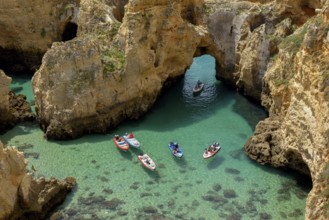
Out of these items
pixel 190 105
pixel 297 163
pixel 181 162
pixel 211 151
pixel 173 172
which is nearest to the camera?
pixel 297 163

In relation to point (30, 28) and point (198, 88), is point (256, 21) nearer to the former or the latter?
point (198, 88)

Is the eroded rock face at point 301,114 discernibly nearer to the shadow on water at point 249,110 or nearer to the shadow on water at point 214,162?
the shadow on water at point 249,110

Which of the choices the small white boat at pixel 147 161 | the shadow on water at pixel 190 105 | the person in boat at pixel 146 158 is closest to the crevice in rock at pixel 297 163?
the shadow on water at pixel 190 105

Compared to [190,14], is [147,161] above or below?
below

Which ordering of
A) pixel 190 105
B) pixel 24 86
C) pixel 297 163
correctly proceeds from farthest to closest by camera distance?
pixel 24 86 → pixel 190 105 → pixel 297 163

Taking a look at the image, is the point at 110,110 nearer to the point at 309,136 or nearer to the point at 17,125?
the point at 17,125

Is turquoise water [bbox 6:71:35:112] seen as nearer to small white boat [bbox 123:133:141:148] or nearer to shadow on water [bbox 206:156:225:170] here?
small white boat [bbox 123:133:141:148]

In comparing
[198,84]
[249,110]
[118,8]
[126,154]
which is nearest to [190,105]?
[198,84]
